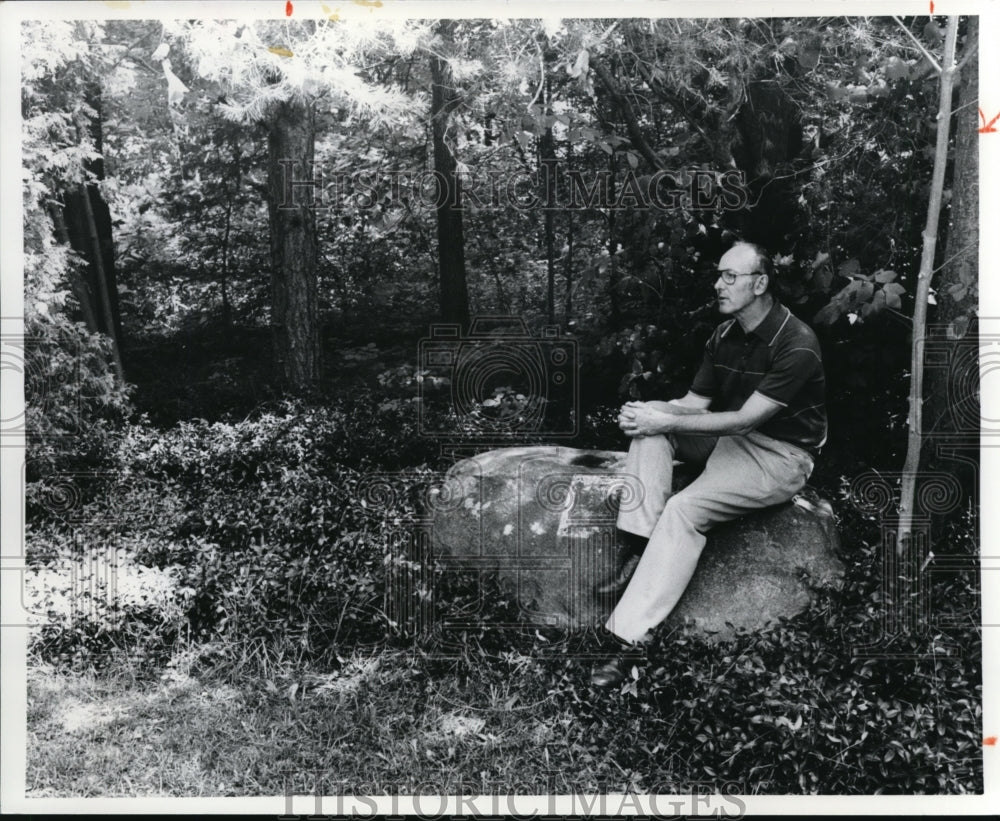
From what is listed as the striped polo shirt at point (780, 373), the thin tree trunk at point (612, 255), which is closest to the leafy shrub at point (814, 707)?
the striped polo shirt at point (780, 373)

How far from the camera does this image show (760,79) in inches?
179

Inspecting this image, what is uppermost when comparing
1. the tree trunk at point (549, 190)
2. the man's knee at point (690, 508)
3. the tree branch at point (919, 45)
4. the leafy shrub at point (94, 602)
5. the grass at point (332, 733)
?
the tree branch at point (919, 45)

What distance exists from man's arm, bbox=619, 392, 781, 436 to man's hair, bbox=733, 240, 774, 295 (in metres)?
0.55

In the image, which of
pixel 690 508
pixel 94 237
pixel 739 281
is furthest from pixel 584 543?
pixel 94 237

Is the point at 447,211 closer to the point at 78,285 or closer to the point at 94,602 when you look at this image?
the point at 78,285

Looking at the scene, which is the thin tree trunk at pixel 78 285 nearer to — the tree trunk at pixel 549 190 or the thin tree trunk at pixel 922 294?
the tree trunk at pixel 549 190

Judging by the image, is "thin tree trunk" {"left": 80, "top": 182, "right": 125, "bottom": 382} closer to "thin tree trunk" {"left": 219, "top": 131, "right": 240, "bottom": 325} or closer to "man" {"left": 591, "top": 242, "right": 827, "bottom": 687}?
"thin tree trunk" {"left": 219, "top": 131, "right": 240, "bottom": 325}

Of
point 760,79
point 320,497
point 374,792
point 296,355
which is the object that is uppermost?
point 760,79

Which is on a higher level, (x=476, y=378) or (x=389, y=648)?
A: (x=476, y=378)

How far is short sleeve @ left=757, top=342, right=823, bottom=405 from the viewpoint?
443 cm

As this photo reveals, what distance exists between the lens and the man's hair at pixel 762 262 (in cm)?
451

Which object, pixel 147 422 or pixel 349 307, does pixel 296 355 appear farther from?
pixel 147 422

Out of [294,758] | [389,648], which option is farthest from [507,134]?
[294,758]

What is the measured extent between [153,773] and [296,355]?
6.86ft
